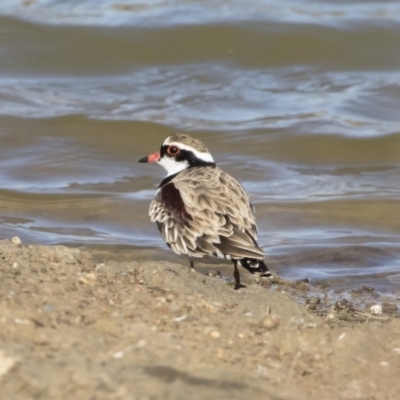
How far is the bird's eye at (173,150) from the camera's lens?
283 inches

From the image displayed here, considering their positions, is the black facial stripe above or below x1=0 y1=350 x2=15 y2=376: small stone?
above

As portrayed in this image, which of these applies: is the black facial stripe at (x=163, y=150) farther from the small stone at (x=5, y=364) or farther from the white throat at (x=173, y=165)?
the small stone at (x=5, y=364)

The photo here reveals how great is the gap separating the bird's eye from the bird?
0.35m

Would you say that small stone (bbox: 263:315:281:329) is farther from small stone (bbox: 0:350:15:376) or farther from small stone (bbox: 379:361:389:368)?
small stone (bbox: 0:350:15:376)

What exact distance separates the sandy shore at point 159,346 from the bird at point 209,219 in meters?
0.89

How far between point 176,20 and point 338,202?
7527 mm

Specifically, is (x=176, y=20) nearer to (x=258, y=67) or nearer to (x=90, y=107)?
(x=258, y=67)

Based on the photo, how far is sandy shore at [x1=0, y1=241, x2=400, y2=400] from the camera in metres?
3.56

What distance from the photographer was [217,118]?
12680mm

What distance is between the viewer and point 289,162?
11273mm

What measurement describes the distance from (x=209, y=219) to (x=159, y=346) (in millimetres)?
2329

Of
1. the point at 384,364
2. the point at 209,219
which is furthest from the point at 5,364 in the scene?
the point at 209,219

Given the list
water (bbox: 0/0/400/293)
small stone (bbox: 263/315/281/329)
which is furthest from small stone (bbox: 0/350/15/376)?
water (bbox: 0/0/400/293)

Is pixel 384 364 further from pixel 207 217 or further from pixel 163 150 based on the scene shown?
pixel 163 150
